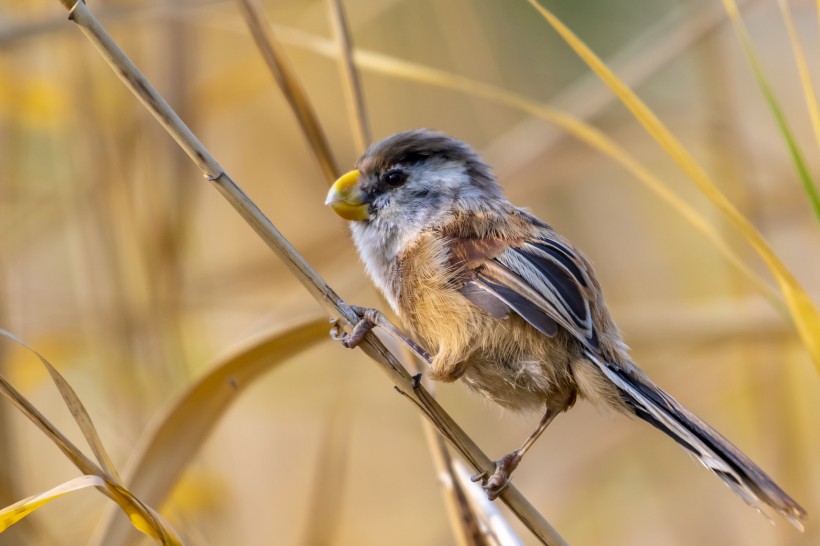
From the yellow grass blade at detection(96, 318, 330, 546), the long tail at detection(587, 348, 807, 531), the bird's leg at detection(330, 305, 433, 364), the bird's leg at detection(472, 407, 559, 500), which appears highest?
the yellow grass blade at detection(96, 318, 330, 546)

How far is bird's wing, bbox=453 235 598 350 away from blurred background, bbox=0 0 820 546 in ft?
1.16

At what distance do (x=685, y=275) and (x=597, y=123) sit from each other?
3.92 ft

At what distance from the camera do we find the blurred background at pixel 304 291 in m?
3.07

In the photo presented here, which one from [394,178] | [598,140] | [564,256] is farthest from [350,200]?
[598,140]

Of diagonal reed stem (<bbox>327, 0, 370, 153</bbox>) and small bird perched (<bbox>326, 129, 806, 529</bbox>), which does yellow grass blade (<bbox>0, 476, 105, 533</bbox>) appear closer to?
small bird perched (<bbox>326, 129, 806, 529</bbox>)

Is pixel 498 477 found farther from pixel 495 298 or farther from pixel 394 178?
pixel 394 178

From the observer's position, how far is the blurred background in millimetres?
3070

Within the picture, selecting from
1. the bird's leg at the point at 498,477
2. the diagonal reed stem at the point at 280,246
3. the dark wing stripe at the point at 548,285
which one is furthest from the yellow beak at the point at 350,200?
the bird's leg at the point at 498,477

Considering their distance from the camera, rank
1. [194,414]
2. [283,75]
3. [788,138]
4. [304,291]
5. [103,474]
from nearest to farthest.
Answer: [103,474] → [788,138] → [194,414] → [283,75] → [304,291]

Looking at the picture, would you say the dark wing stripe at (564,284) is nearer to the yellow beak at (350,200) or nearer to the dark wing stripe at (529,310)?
the dark wing stripe at (529,310)

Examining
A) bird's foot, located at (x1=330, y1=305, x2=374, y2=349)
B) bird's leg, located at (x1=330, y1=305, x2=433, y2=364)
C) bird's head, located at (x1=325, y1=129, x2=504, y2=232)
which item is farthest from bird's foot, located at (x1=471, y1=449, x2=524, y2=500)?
bird's head, located at (x1=325, y1=129, x2=504, y2=232)

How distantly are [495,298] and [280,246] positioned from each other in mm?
747

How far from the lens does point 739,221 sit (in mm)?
1741

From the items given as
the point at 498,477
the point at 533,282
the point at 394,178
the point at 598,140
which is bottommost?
the point at 498,477
